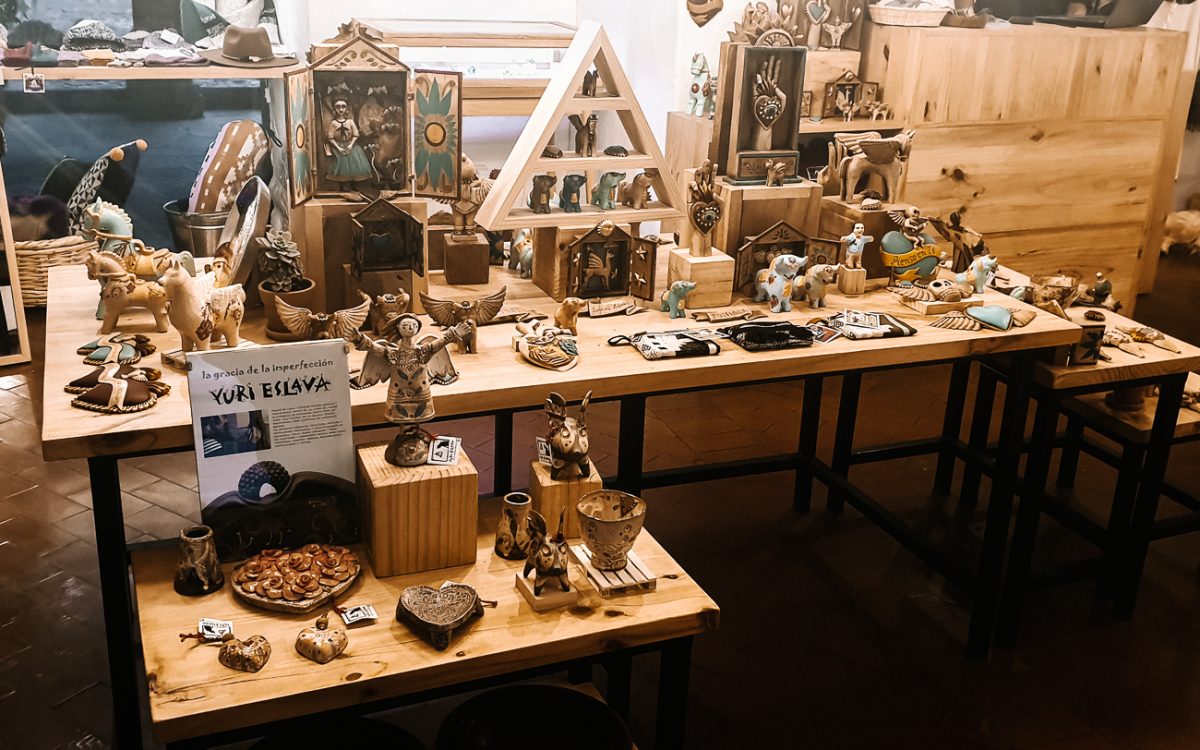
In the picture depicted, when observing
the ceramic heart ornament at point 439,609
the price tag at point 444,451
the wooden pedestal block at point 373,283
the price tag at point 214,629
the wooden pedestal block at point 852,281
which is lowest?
the price tag at point 214,629

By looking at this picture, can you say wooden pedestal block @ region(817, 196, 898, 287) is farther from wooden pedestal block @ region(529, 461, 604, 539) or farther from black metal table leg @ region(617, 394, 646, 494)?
wooden pedestal block @ region(529, 461, 604, 539)

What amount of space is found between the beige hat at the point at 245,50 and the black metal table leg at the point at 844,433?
3.82 meters

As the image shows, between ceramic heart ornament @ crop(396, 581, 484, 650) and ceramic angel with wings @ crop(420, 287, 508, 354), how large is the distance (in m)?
0.78

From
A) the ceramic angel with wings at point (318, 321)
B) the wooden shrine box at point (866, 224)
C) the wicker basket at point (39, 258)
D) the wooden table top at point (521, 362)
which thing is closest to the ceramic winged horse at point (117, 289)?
the wooden table top at point (521, 362)

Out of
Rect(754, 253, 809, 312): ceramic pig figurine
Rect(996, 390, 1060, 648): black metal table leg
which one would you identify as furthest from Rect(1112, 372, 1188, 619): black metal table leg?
Rect(754, 253, 809, 312): ceramic pig figurine

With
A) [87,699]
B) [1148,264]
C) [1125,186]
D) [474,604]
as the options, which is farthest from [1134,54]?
[87,699]

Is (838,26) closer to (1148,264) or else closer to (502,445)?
(1148,264)

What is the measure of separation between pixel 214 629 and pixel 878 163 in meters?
2.72

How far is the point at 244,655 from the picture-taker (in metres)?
2.17

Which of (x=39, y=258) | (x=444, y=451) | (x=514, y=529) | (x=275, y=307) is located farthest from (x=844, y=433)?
(x=39, y=258)

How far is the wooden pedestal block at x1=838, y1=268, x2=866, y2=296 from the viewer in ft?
12.1

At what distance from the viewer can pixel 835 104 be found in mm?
6238

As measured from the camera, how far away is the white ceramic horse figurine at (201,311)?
2.75 metres

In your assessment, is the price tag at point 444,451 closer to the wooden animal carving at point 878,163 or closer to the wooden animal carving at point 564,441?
the wooden animal carving at point 564,441
